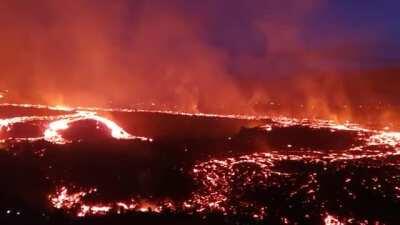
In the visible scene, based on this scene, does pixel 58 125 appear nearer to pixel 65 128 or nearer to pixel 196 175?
pixel 65 128

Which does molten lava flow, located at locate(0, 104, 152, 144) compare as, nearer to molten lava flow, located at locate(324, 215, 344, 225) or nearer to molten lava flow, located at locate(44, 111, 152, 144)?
molten lava flow, located at locate(44, 111, 152, 144)

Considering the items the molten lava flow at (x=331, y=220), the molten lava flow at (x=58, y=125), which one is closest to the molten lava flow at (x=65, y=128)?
the molten lava flow at (x=58, y=125)

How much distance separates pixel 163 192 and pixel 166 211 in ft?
8.77

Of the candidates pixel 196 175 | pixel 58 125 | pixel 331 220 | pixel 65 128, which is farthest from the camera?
pixel 58 125

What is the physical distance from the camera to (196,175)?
88.3 feet

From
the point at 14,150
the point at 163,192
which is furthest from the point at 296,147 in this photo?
the point at 14,150

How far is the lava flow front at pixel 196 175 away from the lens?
2181 centimetres

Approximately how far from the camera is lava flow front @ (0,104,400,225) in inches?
859

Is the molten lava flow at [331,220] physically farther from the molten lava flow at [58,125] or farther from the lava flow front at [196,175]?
the molten lava flow at [58,125]

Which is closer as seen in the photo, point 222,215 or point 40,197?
point 222,215

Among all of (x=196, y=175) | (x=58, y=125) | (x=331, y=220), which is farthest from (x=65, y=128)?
(x=331, y=220)

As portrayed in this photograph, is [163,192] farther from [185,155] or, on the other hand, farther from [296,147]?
[296,147]

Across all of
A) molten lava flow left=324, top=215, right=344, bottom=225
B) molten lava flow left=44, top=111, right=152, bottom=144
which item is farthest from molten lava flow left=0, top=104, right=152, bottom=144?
molten lava flow left=324, top=215, right=344, bottom=225

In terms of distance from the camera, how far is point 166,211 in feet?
71.4
